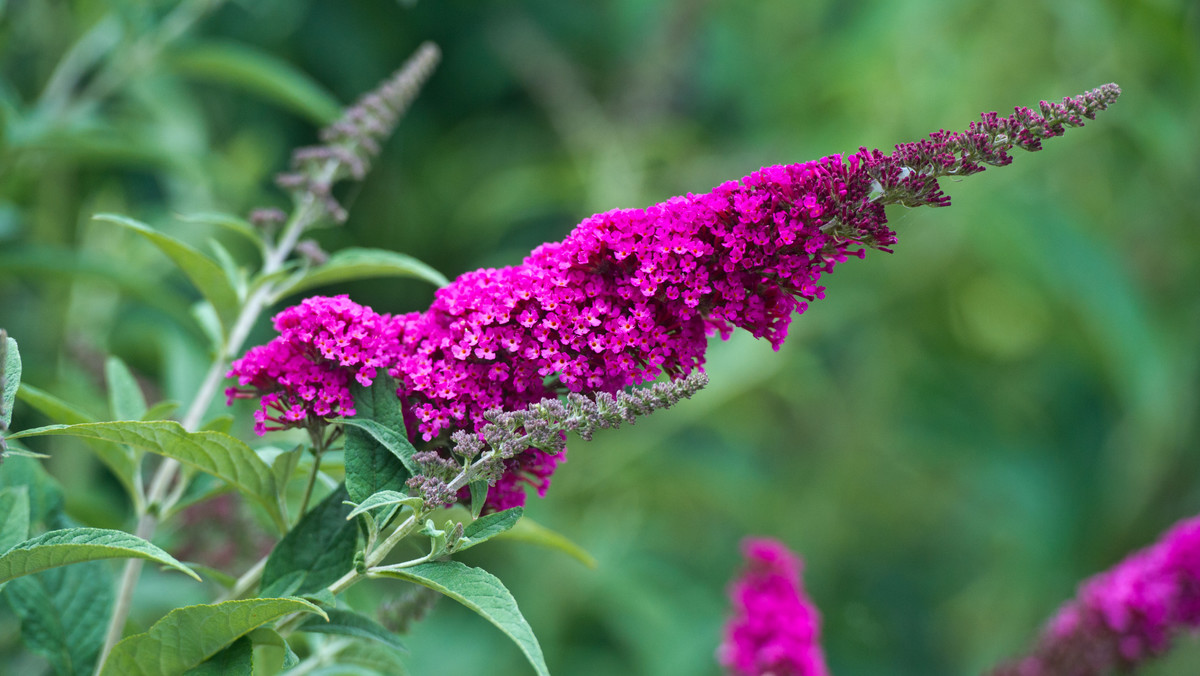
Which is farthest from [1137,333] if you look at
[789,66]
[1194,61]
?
[789,66]

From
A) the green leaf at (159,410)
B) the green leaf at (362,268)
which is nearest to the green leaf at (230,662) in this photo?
the green leaf at (159,410)

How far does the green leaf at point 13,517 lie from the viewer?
924 millimetres

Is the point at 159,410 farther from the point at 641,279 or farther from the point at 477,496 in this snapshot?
the point at 641,279

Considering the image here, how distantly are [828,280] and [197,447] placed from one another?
242 cm

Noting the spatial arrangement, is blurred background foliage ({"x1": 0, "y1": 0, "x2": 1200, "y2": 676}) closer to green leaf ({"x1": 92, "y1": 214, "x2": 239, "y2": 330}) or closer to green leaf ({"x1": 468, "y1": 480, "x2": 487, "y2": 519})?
green leaf ({"x1": 92, "y1": 214, "x2": 239, "y2": 330})

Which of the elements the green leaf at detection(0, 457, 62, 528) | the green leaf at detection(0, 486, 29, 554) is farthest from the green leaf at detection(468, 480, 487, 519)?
the green leaf at detection(0, 457, 62, 528)

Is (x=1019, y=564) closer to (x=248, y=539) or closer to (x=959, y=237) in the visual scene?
(x=959, y=237)

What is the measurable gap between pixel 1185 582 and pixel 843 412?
1.98m

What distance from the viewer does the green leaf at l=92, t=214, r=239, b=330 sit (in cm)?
112

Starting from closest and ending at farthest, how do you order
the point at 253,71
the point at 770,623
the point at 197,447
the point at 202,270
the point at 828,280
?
the point at 197,447 < the point at 202,270 < the point at 770,623 < the point at 253,71 < the point at 828,280

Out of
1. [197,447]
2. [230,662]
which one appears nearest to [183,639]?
[230,662]

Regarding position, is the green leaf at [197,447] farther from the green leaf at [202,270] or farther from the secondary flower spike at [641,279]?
the green leaf at [202,270]

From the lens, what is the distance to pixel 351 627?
3.05ft

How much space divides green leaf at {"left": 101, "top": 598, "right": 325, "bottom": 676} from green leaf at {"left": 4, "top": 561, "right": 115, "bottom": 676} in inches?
7.0
